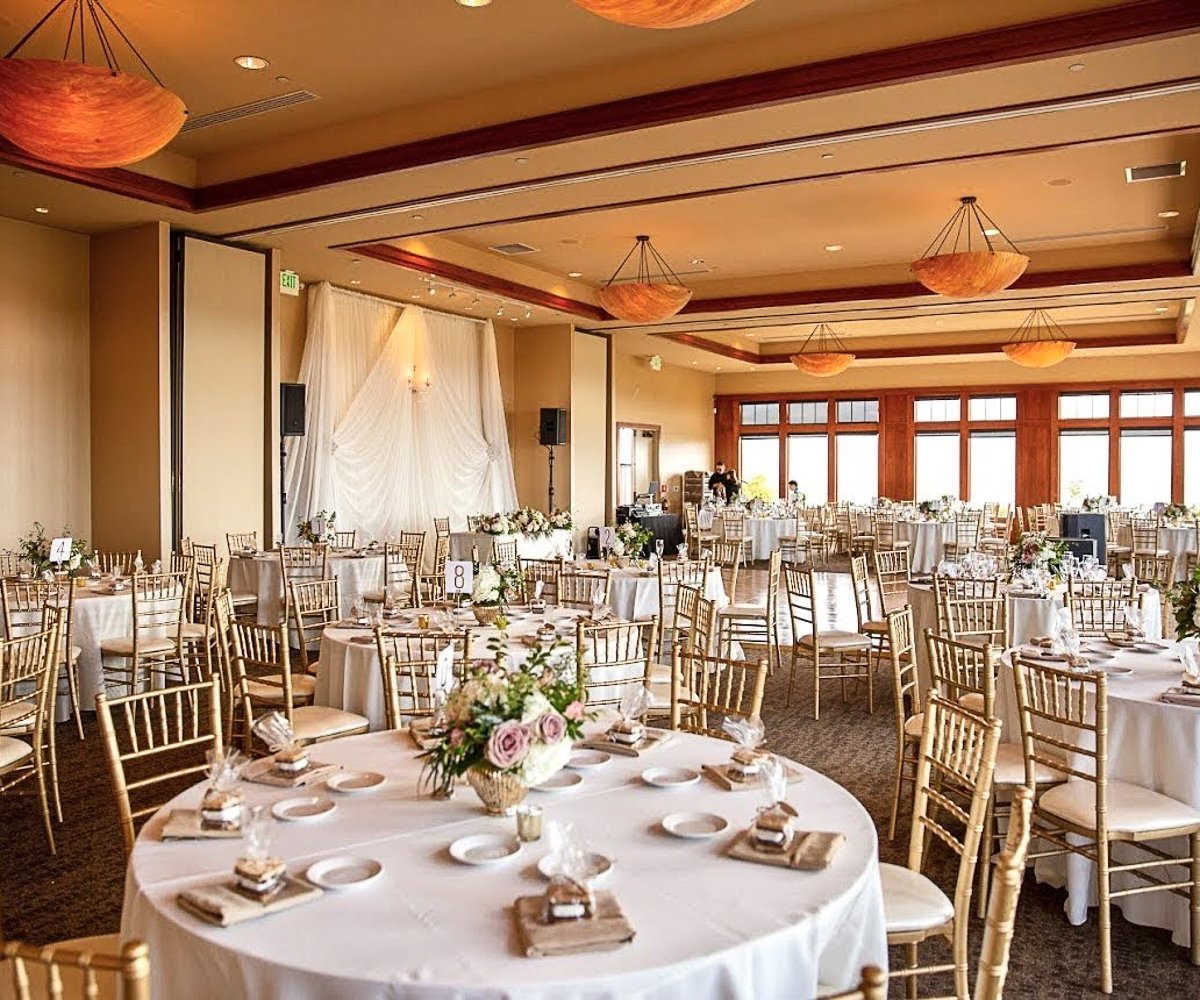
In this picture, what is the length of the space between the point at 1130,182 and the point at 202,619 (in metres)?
9.60

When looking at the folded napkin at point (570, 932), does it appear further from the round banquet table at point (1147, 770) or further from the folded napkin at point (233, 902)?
the round banquet table at point (1147, 770)

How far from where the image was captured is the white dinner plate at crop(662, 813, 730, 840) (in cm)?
262

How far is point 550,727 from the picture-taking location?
8.53 feet

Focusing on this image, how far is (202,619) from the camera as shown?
9328 mm

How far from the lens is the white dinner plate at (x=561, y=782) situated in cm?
298

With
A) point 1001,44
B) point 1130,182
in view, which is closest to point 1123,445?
point 1130,182

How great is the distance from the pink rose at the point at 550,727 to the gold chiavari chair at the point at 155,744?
1.03 meters

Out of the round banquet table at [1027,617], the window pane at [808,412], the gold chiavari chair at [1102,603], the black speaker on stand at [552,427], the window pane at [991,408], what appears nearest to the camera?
the gold chiavari chair at [1102,603]

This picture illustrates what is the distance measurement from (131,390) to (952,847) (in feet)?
29.5

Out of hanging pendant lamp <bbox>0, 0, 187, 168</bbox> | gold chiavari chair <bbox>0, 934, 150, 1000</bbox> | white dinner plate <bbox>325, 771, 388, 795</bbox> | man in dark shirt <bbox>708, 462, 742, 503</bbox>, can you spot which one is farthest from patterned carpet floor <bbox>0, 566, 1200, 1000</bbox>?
man in dark shirt <bbox>708, 462, 742, 503</bbox>

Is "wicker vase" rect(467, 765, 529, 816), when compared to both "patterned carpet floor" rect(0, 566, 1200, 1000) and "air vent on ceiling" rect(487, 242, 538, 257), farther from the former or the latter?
"air vent on ceiling" rect(487, 242, 538, 257)

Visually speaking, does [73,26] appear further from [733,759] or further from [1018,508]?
[1018,508]

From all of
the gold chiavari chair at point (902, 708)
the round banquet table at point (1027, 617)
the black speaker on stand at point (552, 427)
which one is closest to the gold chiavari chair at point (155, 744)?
the gold chiavari chair at point (902, 708)

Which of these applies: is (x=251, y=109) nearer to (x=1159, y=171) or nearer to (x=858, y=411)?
(x=1159, y=171)
